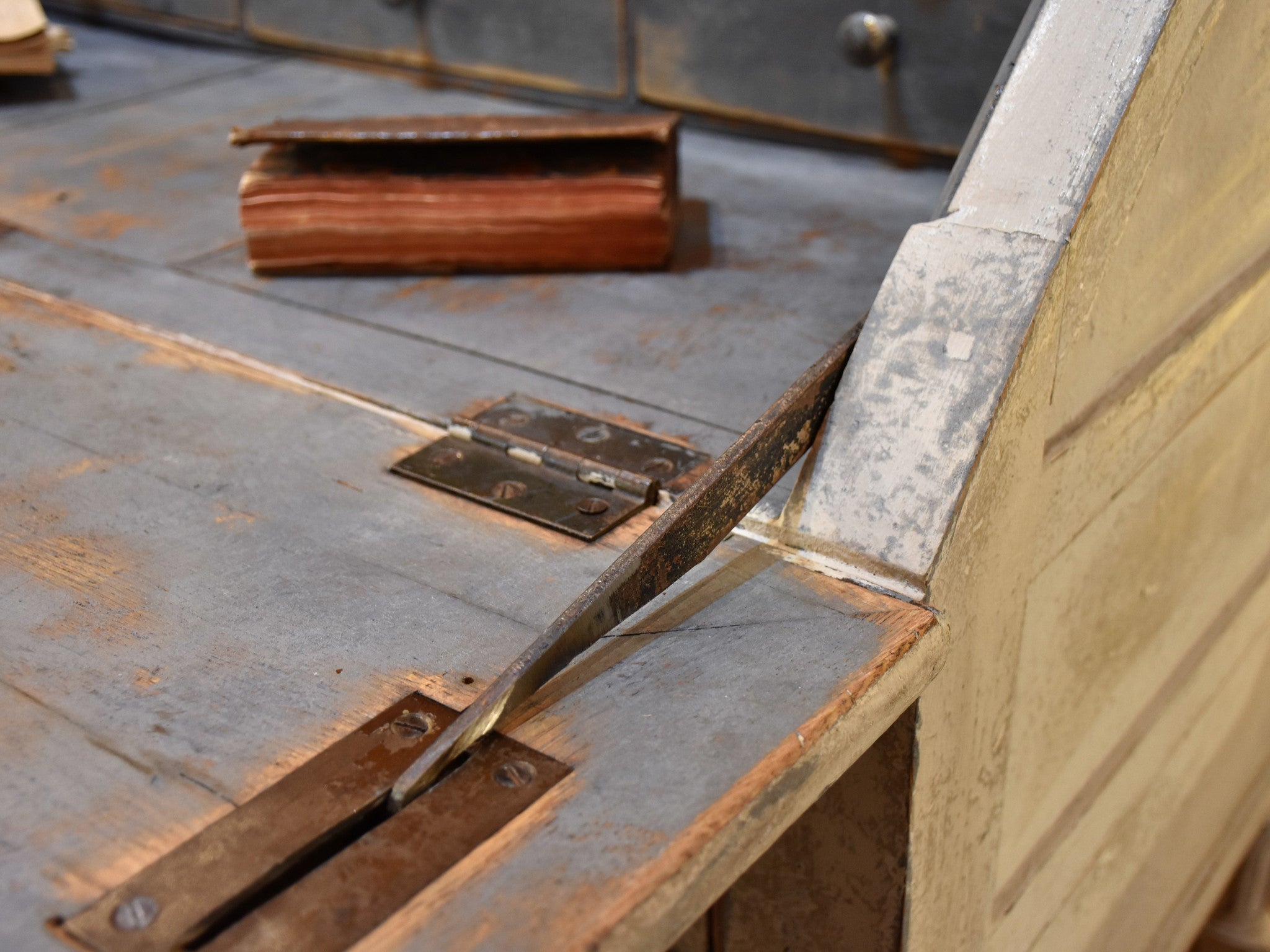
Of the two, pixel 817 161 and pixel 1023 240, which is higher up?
pixel 1023 240

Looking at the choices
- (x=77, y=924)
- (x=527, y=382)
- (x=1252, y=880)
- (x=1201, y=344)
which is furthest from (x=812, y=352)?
(x=1252, y=880)

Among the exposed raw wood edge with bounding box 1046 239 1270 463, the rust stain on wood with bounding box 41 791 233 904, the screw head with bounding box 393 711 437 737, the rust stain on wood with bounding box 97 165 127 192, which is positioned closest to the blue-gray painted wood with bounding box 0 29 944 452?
the rust stain on wood with bounding box 97 165 127 192

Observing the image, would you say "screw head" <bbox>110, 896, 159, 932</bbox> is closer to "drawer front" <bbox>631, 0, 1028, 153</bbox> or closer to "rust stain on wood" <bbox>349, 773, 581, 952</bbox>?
"rust stain on wood" <bbox>349, 773, 581, 952</bbox>

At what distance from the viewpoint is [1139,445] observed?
1204mm

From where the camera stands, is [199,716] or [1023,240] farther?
[1023,240]

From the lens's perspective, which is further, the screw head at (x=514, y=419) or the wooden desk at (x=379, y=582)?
the screw head at (x=514, y=419)

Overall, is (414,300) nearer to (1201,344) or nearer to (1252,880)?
(1201,344)

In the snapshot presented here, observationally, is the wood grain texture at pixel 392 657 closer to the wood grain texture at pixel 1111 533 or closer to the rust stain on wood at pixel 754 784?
the rust stain on wood at pixel 754 784

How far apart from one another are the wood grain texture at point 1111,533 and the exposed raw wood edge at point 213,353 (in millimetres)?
531

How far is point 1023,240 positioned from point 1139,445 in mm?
402

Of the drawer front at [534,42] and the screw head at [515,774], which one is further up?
the drawer front at [534,42]

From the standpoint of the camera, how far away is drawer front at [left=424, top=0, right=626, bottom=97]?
2.05 meters

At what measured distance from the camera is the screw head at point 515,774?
2.33 ft

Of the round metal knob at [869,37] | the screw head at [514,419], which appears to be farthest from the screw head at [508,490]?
the round metal knob at [869,37]
